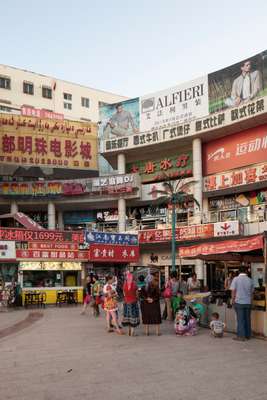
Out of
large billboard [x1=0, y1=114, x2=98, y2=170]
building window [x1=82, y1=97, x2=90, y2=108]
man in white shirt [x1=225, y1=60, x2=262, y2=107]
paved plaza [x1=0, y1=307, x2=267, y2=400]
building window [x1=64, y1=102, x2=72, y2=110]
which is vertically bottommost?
paved plaza [x1=0, y1=307, x2=267, y2=400]

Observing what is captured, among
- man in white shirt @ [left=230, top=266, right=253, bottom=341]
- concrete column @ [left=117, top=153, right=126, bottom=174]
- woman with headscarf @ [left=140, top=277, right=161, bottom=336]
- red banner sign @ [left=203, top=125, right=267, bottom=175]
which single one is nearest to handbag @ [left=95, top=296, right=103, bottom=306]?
woman with headscarf @ [left=140, top=277, right=161, bottom=336]

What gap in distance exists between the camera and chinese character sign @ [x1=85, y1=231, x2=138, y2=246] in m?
32.4

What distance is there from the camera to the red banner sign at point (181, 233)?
36562mm

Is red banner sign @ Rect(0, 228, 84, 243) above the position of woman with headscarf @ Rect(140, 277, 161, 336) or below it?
above

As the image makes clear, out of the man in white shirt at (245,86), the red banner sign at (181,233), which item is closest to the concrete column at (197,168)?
the red banner sign at (181,233)

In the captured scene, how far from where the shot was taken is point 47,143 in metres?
47.0

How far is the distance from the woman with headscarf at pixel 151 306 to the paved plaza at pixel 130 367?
0.41 m

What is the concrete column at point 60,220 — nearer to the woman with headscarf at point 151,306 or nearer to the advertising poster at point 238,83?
the advertising poster at point 238,83

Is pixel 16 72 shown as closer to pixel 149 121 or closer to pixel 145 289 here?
pixel 149 121

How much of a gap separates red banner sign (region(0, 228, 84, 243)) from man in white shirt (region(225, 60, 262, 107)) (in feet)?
50.6

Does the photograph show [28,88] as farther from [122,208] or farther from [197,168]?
[197,168]

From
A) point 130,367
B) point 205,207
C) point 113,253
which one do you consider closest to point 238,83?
point 205,207

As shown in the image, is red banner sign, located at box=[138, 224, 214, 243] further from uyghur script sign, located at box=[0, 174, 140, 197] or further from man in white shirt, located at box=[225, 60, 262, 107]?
man in white shirt, located at box=[225, 60, 262, 107]

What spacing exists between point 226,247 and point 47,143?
35.3 m
